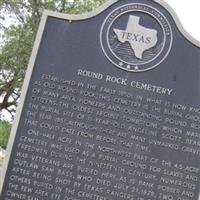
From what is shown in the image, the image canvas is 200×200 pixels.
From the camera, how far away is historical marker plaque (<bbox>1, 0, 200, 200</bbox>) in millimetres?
7250

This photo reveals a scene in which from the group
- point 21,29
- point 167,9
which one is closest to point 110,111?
point 167,9

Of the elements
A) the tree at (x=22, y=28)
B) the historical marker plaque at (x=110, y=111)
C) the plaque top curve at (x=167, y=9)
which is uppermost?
the tree at (x=22, y=28)

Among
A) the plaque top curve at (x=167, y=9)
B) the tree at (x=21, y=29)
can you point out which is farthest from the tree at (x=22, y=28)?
the plaque top curve at (x=167, y=9)

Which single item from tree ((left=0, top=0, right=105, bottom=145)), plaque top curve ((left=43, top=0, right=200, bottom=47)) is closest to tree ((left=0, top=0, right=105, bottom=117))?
tree ((left=0, top=0, right=105, bottom=145))

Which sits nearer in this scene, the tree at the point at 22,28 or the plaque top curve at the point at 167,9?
the plaque top curve at the point at 167,9

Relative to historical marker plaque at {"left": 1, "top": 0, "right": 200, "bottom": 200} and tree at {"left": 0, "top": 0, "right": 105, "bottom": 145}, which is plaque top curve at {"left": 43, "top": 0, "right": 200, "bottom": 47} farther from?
tree at {"left": 0, "top": 0, "right": 105, "bottom": 145}

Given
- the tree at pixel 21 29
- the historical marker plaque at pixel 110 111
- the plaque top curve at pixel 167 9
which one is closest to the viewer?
the historical marker plaque at pixel 110 111

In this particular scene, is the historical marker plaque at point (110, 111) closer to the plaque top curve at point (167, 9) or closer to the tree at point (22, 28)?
the plaque top curve at point (167, 9)

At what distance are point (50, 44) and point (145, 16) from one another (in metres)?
1.24

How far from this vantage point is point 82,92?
24.6 feet

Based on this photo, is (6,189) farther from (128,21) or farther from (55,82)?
(128,21)

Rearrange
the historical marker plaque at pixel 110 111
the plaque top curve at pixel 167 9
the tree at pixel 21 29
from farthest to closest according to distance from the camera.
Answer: the tree at pixel 21 29
the plaque top curve at pixel 167 9
the historical marker plaque at pixel 110 111

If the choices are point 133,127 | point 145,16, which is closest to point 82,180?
point 133,127

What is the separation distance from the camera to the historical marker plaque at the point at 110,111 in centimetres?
725
